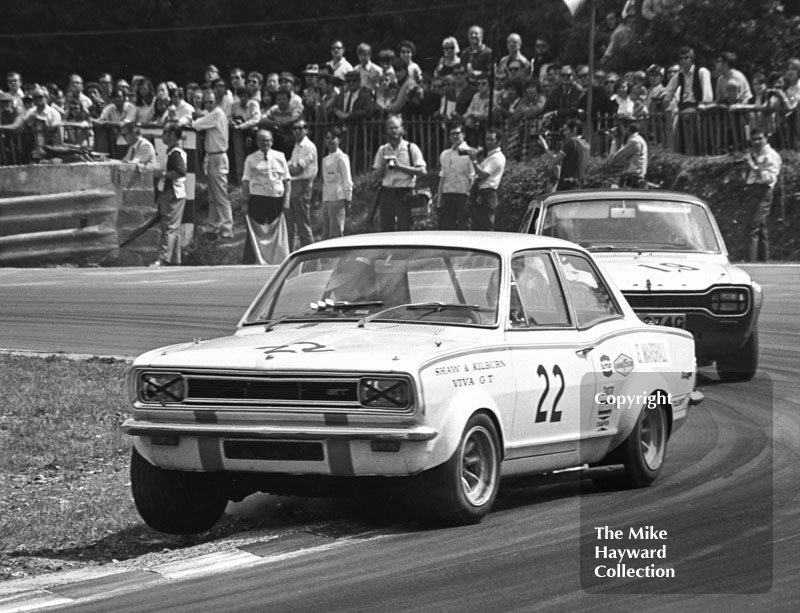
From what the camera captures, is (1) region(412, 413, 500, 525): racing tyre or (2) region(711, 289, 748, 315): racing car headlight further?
(2) region(711, 289, 748, 315): racing car headlight

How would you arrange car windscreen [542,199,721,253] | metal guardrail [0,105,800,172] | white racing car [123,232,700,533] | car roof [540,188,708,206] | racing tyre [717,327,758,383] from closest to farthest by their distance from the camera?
white racing car [123,232,700,533]
racing tyre [717,327,758,383]
car windscreen [542,199,721,253]
car roof [540,188,708,206]
metal guardrail [0,105,800,172]

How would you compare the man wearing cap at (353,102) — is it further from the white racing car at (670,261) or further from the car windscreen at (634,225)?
the car windscreen at (634,225)

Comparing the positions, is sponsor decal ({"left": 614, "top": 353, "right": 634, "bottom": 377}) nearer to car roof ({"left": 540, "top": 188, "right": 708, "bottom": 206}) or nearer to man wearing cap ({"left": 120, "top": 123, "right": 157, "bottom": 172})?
car roof ({"left": 540, "top": 188, "right": 708, "bottom": 206})

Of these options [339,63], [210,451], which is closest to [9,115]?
[339,63]

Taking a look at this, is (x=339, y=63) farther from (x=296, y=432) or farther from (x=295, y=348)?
(x=296, y=432)

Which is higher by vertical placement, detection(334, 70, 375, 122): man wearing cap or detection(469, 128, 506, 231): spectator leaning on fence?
detection(334, 70, 375, 122): man wearing cap

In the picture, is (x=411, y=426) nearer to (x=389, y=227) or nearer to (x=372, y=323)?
(x=372, y=323)

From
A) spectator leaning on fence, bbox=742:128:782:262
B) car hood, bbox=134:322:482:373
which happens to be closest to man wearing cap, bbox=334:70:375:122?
spectator leaning on fence, bbox=742:128:782:262

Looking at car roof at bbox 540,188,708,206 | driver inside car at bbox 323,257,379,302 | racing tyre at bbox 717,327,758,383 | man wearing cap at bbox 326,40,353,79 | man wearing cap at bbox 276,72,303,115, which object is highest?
man wearing cap at bbox 326,40,353,79

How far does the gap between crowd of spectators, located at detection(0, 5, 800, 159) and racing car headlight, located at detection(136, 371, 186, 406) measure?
1550 centimetres

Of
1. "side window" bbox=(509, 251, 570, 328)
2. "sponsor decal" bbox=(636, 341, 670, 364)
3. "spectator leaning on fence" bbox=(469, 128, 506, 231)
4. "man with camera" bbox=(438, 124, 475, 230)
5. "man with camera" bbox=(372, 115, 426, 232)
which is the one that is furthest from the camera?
"man with camera" bbox=(372, 115, 426, 232)

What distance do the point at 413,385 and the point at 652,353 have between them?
231 centimetres

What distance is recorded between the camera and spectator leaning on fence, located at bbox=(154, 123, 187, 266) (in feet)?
73.8

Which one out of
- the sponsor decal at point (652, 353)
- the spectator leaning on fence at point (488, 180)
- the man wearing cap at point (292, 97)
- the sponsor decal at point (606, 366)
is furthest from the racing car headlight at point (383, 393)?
the man wearing cap at point (292, 97)
